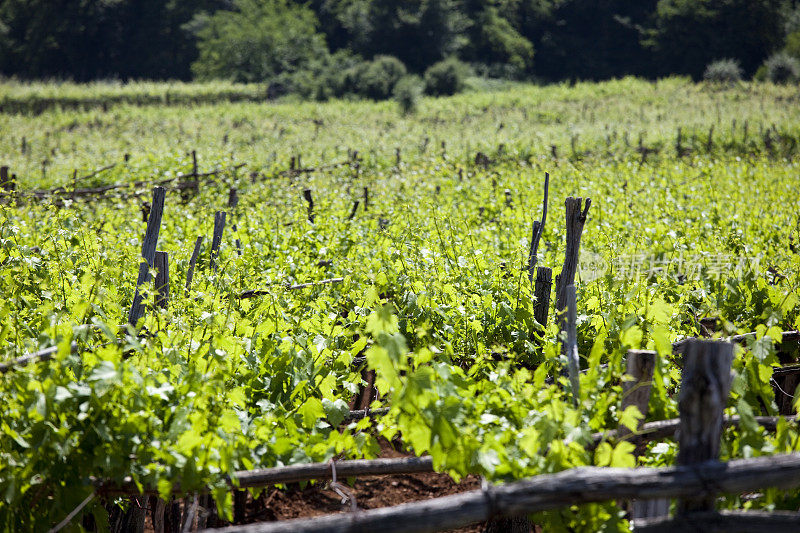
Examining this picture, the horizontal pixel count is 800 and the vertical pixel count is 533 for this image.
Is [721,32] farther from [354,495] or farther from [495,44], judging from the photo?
[354,495]

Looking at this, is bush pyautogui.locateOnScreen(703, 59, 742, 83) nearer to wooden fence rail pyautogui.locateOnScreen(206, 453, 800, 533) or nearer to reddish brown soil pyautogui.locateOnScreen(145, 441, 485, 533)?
reddish brown soil pyautogui.locateOnScreen(145, 441, 485, 533)

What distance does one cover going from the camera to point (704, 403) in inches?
86.4

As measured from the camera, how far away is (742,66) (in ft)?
153

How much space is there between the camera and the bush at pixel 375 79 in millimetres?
35906

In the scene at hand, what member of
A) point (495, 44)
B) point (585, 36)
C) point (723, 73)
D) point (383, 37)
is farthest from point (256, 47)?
point (723, 73)

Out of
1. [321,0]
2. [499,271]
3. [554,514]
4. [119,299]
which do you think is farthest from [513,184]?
[321,0]

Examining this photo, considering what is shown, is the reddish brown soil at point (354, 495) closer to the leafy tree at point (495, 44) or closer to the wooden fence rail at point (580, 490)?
the wooden fence rail at point (580, 490)

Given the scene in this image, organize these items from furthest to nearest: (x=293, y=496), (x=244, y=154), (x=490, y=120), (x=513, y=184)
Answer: (x=490, y=120), (x=244, y=154), (x=513, y=184), (x=293, y=496)

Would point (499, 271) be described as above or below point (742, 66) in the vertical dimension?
below

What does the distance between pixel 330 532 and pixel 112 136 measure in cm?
2237

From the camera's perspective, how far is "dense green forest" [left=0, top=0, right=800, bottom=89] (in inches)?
1826

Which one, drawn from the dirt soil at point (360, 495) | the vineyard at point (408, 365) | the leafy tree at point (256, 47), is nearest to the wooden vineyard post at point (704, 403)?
the vineyard at point (408, 365)

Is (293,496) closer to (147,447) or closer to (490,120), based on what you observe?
(147,447)

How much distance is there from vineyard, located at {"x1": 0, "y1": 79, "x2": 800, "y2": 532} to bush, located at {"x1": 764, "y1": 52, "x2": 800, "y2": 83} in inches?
1379
